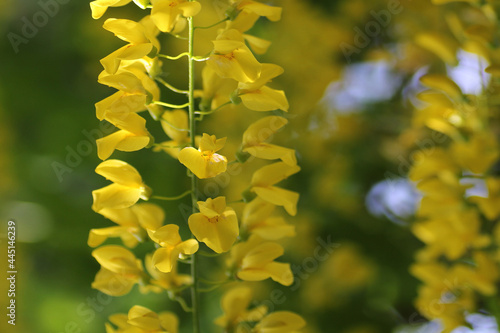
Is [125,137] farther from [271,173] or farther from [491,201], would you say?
[491,201]

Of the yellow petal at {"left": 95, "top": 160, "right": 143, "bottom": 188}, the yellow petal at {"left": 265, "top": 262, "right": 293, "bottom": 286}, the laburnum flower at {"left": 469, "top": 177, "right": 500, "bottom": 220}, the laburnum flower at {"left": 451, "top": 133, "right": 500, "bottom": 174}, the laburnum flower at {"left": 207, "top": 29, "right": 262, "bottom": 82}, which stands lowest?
the laburnum flower at {"left": 469, "top": 177, "right": 500, "bottom": 220}

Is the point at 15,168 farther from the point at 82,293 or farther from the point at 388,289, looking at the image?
the point at 388,289

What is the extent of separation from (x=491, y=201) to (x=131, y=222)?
22.5 inches

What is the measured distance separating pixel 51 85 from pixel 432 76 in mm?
997

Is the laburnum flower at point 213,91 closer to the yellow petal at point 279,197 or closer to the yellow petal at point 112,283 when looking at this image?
the yellow petal at point 279,197

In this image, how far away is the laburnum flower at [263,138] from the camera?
0.60 metres

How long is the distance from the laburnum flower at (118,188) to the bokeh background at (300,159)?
2.40 feet

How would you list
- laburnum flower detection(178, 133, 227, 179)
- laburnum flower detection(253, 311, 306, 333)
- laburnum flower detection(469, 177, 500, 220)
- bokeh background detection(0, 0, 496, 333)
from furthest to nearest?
1. bokeh background detection(0, 0, 496, 333)
2. laburnum flower detection(469, 177, 500, 220)
3. laburnum flower detection(253, 311, 306, 333)
4. laburnum flower detection(178, 133, 227, 179)

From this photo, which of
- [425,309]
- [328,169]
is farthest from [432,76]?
[328,169]

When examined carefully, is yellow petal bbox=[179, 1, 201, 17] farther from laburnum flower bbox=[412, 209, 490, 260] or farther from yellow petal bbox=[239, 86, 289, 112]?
laburnum flower bbox=[412, 209, 490, 260]

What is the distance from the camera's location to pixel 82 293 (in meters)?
1.41

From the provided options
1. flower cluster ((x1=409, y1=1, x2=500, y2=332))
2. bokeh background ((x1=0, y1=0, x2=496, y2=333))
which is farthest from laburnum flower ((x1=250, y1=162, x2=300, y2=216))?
bokeh background ((x1=0, y1=0, x2=496, y2=333))

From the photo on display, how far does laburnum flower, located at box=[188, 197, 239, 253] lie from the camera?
0.56 meters

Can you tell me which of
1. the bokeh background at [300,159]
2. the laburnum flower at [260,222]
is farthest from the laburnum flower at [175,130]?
the bokeh background at [300,159]
